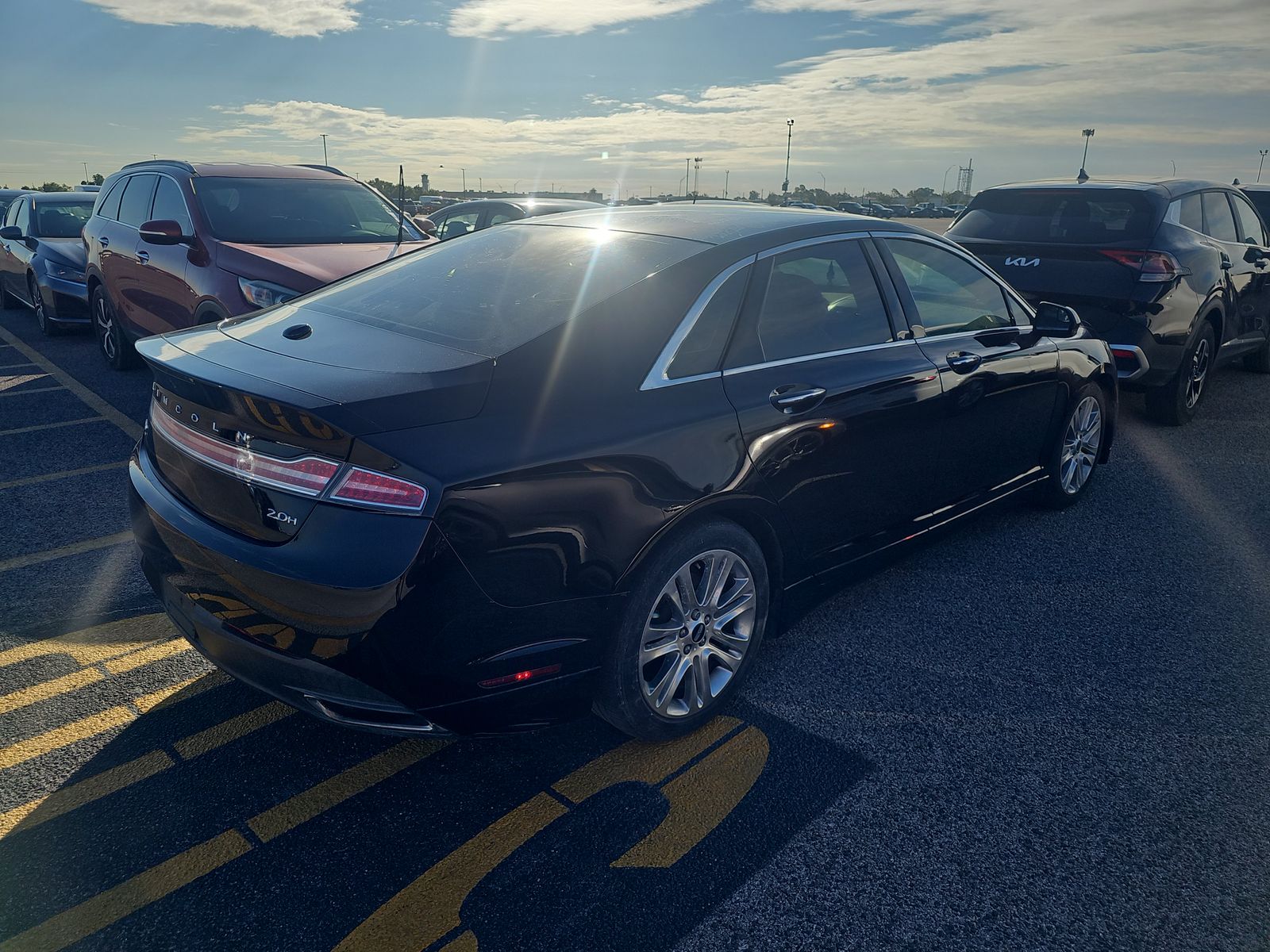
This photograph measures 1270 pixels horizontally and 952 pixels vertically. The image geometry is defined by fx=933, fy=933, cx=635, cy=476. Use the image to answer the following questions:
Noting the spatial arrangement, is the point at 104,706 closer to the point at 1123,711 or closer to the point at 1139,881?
the point at 1139,881

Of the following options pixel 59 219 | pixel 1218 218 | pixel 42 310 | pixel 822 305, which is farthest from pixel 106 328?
pixel 1218 218

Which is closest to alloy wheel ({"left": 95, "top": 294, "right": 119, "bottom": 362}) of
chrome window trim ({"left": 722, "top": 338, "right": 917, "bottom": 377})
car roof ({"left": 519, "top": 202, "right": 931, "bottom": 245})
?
car roof ({"left": 519, "top": 202, "right": 931, "bottom": 245})

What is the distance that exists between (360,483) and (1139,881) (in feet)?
7.29

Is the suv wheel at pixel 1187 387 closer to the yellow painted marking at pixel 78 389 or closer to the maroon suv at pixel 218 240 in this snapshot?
the maroon suv at pixel 218 240

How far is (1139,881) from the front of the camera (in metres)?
2.40

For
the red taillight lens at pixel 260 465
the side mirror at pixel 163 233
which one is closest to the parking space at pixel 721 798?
the red taillight lens at pixel 260 465

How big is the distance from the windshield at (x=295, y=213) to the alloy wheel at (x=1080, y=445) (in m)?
4.79

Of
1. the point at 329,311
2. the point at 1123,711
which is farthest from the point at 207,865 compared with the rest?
the point at 1123,711

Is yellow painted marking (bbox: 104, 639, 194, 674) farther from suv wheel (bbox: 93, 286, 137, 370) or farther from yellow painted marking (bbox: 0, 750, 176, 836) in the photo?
suv wheel (bbox: 93, 286, 137, 370)

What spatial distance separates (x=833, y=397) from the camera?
329cm

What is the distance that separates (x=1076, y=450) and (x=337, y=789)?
4260mm

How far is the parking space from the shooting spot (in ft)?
7.37

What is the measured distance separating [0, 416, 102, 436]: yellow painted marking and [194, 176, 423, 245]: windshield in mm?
1693

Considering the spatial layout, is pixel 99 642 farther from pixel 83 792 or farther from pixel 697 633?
pixel 697 633
